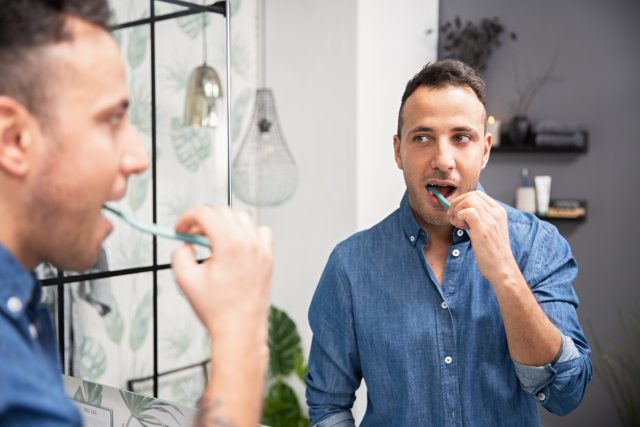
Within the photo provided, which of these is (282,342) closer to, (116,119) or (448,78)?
(448,78)

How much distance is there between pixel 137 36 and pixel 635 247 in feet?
7.74

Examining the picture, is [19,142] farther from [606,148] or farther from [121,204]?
[606,148]

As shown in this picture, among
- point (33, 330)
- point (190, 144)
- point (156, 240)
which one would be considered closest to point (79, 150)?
point (33, 330)

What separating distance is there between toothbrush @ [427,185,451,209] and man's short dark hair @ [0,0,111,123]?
0.86m

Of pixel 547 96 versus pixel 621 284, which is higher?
pixel 547 96

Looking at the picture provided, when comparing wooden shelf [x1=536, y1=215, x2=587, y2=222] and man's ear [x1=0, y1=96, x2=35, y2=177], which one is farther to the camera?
wooden shelf [x1=536, y1=215, x2=587, y2=222]

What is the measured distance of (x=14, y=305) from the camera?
1.92ft

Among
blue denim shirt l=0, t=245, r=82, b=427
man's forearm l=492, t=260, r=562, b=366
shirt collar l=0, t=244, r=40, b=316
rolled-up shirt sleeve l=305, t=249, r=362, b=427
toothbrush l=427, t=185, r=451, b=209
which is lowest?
rolled-up shirt sleeve l=305, t=249, r=362, b=427

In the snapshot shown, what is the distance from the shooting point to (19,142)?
60 centimetres

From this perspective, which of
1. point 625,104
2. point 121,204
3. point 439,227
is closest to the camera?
point 439,227

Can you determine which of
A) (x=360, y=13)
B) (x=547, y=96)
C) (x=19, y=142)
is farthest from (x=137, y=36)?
(x=547, y=96)

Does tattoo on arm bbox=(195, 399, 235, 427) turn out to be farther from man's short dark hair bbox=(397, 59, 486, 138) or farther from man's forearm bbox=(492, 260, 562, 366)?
man's short dark hair bbox=(397, 59, 486, 138)

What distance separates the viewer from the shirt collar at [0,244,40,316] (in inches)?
22.9

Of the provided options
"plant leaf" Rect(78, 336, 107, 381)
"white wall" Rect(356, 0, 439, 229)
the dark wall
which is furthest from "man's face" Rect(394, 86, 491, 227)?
the dark wall
